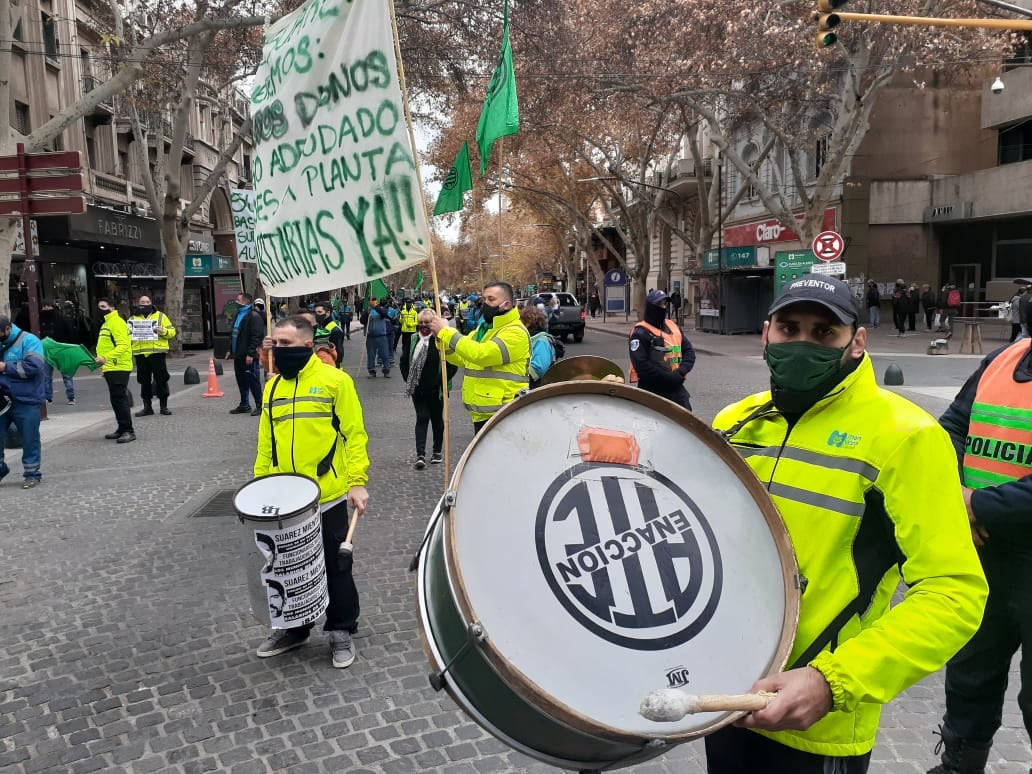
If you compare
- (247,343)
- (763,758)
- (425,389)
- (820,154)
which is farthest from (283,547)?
(820,154)

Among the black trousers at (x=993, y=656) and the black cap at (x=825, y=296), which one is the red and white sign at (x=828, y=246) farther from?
the black cap at (x=825, y=296)

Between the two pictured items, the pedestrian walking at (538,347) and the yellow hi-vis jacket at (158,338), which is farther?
the yellow hi-vis jacket at (158,338)

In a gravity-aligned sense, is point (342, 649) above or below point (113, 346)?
below

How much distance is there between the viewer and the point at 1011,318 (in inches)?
782

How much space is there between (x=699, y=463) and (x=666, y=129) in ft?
106

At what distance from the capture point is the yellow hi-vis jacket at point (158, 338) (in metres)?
10.8

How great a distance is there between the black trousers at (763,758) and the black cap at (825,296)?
3.20 ft

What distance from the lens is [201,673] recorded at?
383 centimetres

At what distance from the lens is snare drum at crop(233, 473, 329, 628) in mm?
3619

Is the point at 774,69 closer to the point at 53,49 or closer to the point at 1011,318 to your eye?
the point at 1011,318

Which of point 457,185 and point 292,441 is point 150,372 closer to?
point 457,185

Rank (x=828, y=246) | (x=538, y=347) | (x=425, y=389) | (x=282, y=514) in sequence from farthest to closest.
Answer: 1. (x=828, y=246)
2. (x=425, y=389)
3. (x=538, y=347)
4. (x=282, y=514)

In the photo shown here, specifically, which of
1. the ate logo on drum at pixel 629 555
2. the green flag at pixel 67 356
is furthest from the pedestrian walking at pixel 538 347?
the green flag at pixel 67 356

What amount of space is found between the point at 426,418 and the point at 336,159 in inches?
196
